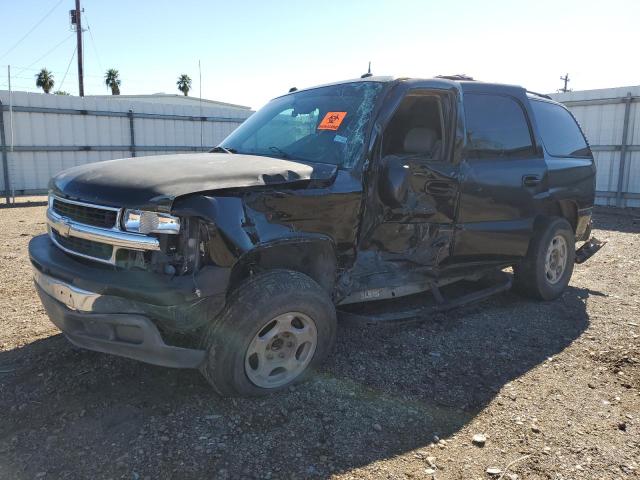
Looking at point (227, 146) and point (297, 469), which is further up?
point (227, 146)

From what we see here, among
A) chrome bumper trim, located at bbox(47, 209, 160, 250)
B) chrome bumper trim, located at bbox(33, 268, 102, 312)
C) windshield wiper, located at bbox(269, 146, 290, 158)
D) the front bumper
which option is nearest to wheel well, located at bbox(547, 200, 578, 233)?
windshield wiper, located at bbox(269, 146, 290, 158)

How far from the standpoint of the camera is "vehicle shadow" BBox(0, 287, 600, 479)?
262cm

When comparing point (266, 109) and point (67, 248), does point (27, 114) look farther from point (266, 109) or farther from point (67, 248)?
point (67, 248)

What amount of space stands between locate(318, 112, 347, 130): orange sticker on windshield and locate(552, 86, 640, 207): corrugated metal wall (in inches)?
479

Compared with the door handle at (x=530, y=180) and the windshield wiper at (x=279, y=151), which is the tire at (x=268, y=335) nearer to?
the windshield wiper at (x=279, y=151)

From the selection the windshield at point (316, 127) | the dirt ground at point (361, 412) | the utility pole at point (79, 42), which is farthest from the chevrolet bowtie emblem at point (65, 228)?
the utility pole at point (79, 42)

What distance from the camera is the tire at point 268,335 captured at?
292 cm

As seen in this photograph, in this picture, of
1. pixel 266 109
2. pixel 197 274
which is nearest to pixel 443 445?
pixel 197 274

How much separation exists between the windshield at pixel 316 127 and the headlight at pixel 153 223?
1.23 m

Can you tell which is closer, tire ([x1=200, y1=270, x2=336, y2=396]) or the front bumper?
the front bumper

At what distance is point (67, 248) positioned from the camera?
319 centimetres

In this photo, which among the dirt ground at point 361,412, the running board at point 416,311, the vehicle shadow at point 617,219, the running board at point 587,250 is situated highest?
the running board at point 587,250

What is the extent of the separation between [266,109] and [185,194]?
2093mm

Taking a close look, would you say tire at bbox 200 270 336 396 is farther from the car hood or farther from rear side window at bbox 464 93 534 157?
rear side window at bbox 464 93 534 157
